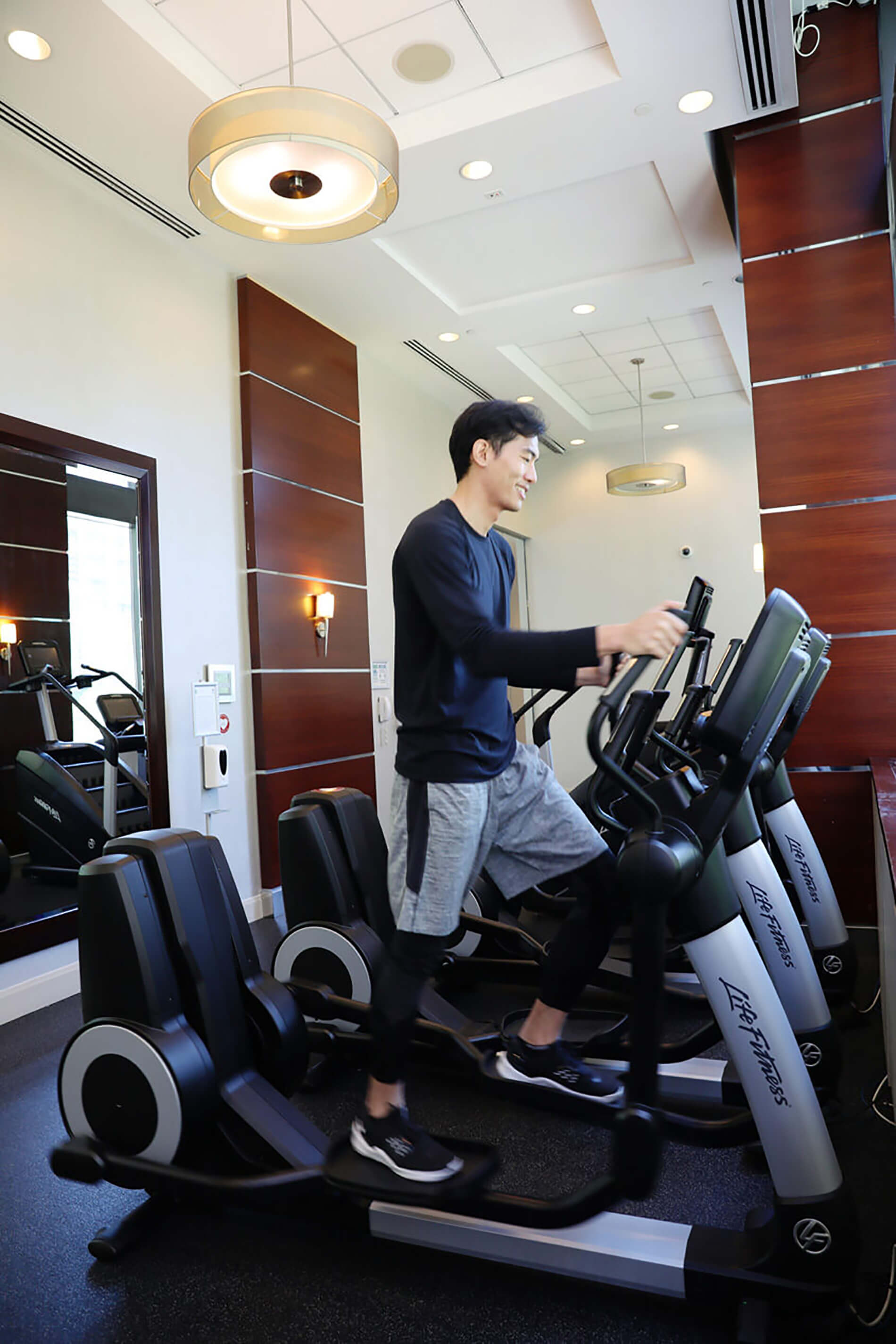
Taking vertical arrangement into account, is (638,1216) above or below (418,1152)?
below

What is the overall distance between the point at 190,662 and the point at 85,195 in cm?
216

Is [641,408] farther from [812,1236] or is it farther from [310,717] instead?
[812,1236]

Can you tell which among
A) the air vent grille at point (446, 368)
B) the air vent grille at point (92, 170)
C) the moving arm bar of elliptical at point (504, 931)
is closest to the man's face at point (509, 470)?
the moving arm bar of elliptical at point (504, 931)

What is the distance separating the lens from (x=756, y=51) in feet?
10.9

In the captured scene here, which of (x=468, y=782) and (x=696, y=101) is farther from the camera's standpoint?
(x=696, y=101)

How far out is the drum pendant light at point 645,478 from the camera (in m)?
7.06

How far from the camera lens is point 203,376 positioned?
459cm

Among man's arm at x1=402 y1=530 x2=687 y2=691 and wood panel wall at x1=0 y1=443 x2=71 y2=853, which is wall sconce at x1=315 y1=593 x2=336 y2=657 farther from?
man's arm at x1=402 y1=530 x2=687 y2=691

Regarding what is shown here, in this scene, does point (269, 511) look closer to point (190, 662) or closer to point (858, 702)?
point (190, 662)

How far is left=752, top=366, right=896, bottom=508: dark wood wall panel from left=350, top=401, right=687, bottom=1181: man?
2046 mm

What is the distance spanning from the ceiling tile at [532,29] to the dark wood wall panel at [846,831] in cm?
305

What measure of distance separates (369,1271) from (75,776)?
2.61 m

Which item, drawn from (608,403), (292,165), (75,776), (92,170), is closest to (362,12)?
(292,165)

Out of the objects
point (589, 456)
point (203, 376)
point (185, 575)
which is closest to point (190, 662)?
point (185, 575)
